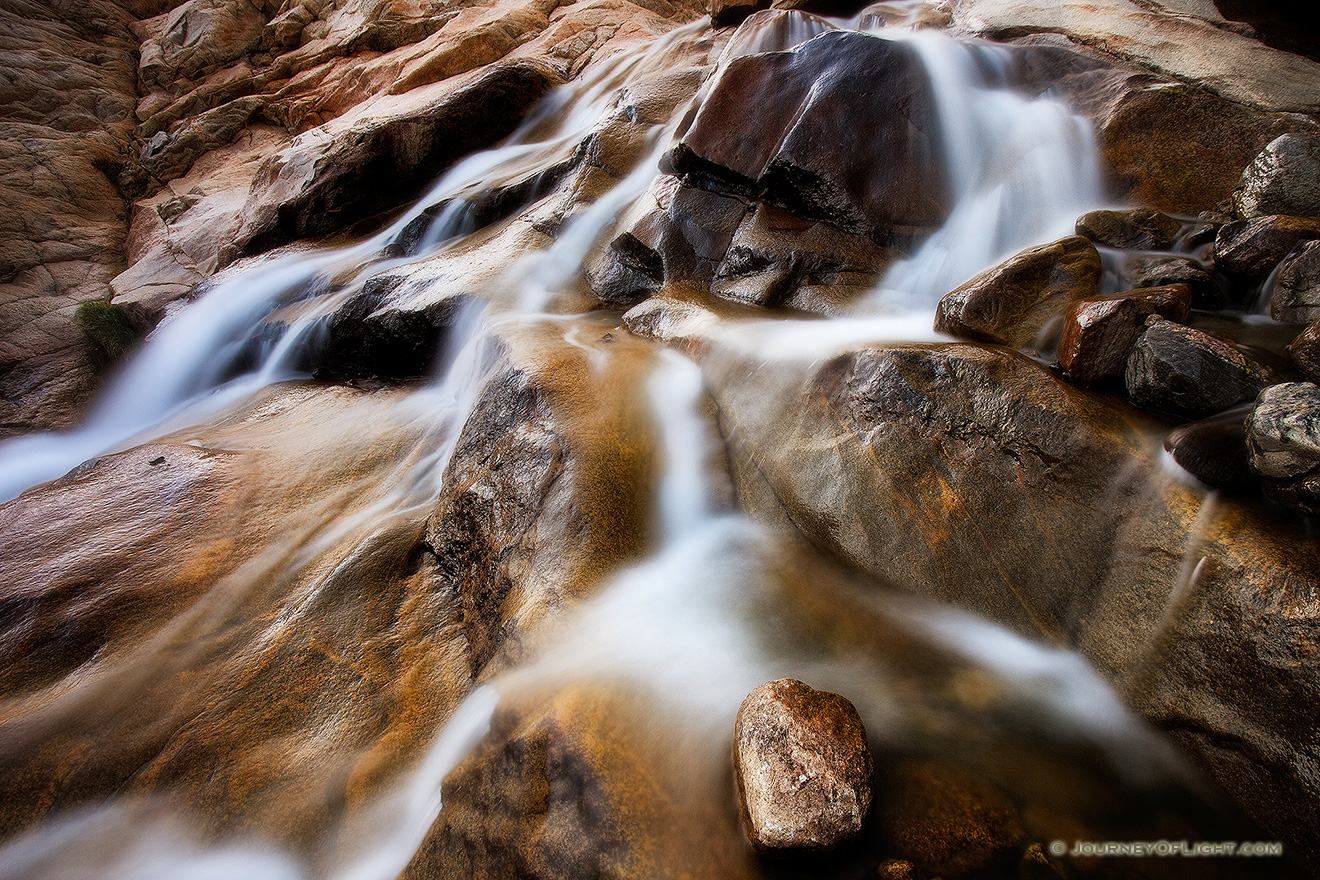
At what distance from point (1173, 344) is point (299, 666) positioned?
472cm

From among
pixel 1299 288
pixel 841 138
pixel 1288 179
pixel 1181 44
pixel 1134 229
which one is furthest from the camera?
pixel 841 138

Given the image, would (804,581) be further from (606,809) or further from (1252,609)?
(1252,609)

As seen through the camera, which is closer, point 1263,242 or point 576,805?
point 576,805

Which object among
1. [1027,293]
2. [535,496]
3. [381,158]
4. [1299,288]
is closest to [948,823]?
[535,496]

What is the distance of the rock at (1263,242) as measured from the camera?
3.23m

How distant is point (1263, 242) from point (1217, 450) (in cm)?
196

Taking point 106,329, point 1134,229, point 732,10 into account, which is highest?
point 732,10

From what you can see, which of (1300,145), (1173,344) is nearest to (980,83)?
(1300,145)

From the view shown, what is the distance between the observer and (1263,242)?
330cm

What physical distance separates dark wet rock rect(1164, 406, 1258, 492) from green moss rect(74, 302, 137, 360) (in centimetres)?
1407

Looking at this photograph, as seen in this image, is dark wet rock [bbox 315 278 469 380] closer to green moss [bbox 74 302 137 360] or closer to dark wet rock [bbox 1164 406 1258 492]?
green moss [bbox 74 302 137 360]

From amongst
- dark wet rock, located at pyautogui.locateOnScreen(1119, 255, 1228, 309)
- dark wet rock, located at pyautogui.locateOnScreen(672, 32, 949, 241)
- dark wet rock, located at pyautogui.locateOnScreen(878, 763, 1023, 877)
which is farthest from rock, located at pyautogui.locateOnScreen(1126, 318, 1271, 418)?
dark wet rock, located at pyautogui.locateOnScreen(672, 32, 949, 241)

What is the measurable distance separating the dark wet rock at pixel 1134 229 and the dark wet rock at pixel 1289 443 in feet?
7.90

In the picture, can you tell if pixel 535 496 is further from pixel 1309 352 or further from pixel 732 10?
pixel 732 10
